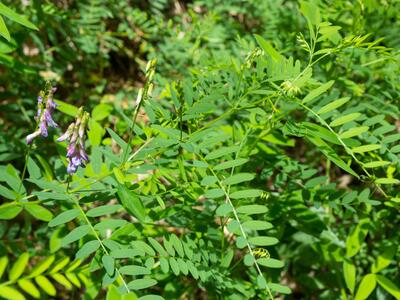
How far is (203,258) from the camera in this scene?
1407 mm

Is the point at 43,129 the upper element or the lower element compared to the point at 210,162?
upper

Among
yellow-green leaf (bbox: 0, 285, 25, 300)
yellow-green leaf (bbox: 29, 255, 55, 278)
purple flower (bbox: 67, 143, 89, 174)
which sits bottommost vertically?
yellow-green leaf (bbox: 29, 255, 55, 278)

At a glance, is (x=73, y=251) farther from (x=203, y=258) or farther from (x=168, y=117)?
(x=168, y=117)

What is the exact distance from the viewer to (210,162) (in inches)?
58.9

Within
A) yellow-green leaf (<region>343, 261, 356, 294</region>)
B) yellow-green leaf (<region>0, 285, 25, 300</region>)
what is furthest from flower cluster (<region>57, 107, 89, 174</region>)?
yellow-green leaf (<region>343, 261, 356, 294</region>)

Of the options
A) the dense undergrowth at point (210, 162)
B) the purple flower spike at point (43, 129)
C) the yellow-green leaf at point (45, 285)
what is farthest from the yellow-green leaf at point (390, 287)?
the purple flower spike at point (43, 129)

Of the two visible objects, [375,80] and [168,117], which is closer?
[168,117]

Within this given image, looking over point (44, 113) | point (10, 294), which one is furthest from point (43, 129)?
point (10, 294)

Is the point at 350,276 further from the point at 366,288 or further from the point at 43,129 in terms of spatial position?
the point at 43,129

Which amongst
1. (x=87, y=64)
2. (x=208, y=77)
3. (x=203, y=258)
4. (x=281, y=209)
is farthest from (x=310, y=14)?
(x=87, y=64)

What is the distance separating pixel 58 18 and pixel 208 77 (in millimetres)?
1235

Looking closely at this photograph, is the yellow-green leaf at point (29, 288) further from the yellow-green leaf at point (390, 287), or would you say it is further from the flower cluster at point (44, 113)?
the yellow-green leaf at point (390, 287)

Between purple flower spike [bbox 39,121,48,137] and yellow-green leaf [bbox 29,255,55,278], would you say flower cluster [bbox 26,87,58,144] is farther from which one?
yellow-green leaf [bbox 29,255,55,278]

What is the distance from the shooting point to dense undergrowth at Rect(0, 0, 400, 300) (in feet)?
4.18
